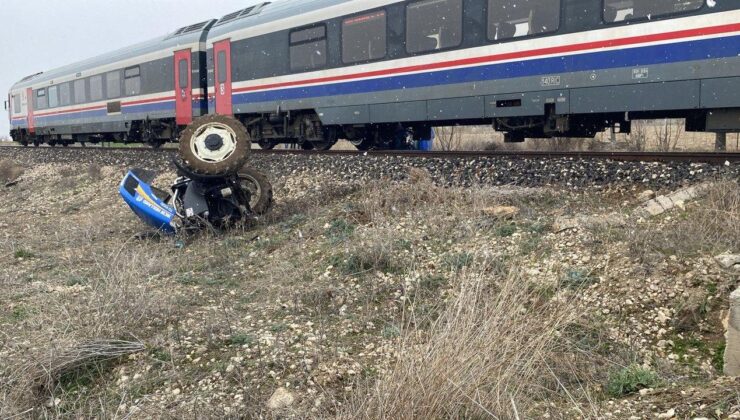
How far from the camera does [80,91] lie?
19.6 metres

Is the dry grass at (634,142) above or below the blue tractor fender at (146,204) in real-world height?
above

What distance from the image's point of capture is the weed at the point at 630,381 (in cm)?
307

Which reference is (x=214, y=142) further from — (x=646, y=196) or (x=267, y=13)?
(x=267, y=13)

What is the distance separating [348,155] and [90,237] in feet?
13.7

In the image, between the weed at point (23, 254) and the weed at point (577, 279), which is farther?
the weed at point (23, 254)

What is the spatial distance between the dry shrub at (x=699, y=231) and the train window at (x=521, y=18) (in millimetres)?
3681

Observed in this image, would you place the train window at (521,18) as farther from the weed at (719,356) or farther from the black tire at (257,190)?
the weed at (719,356)

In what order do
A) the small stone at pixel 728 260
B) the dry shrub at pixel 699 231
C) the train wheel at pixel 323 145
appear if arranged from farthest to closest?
the train wheel at pixel 323 145 < the dry shrub at pixel 699 231 < the small stone at pixel 728 260

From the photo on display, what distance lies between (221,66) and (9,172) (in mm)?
7819

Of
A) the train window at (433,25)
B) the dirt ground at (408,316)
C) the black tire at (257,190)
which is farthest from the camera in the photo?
the train window at (433,25)

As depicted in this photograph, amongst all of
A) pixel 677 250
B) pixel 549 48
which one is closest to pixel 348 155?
pixel 549 48

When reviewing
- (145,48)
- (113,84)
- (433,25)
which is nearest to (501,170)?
(433,25)

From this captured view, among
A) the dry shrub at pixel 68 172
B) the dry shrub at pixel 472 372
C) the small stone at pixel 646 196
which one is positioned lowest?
the dry shrub at pixel 472 372

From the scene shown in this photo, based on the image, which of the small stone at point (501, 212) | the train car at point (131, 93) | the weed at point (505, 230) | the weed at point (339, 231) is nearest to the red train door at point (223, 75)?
the train car at point (131, 93)
